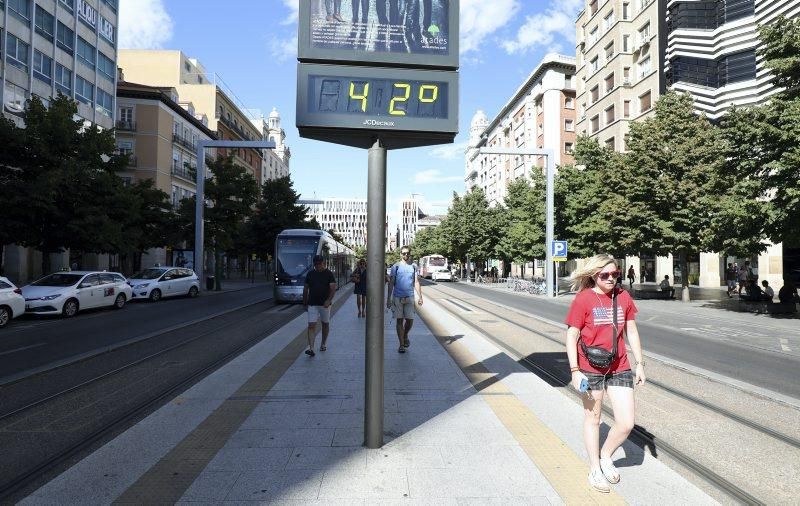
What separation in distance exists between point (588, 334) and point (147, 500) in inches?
118

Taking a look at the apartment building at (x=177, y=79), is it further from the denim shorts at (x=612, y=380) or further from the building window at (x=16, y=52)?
the denim shorts at (x=612, y=380)

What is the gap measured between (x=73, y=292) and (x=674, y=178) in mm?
23607

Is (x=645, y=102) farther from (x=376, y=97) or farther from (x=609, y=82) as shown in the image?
(x=376, y=97)

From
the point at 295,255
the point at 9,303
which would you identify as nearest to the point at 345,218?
the point at 295,255

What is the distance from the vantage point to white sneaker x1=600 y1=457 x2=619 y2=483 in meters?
3.65

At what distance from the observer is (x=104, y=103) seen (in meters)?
38.4

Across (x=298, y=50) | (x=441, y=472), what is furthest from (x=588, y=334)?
(x=298, y=50)

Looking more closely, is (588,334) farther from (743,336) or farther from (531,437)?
(743,336)

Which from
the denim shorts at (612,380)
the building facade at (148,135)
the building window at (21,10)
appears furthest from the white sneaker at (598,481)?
the building facade at (148,135)

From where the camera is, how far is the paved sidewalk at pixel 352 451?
135 inches

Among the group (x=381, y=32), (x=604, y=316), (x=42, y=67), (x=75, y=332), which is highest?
(x=42, y=67)

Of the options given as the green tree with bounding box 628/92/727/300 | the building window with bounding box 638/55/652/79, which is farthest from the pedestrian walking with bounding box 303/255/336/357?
the building window with bounding box 638/55/652/79

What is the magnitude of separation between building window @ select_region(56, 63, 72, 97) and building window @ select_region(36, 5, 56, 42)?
1.75 metres

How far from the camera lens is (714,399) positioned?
626 cm
